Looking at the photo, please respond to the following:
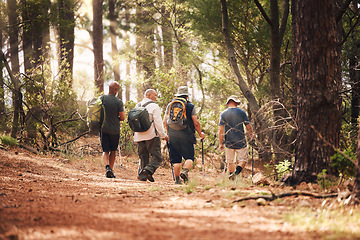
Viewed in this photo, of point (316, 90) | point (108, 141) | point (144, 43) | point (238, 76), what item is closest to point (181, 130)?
point (108, 141)

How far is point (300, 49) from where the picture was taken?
517 cm

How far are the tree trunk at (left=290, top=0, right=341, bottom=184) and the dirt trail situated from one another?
1096mm

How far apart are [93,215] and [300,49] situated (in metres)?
3.60

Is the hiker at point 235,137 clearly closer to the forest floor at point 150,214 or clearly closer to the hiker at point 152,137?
the hiker at point 152,137

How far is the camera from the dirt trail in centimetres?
290

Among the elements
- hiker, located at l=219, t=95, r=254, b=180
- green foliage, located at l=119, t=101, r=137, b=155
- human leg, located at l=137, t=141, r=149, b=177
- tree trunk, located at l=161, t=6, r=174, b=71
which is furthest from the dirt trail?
tree trunk, located at l=161, t=6, r=174, b=71

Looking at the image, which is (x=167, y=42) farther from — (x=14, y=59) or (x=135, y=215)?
(x=135, y=215)

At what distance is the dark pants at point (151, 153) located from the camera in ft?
25.8

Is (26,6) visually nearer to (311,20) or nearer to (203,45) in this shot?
(203,45)

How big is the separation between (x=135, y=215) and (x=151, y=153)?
4.29 metres

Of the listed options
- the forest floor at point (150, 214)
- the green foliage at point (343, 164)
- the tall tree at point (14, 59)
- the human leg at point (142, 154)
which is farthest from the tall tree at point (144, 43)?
the green foliage at point (343, 164)

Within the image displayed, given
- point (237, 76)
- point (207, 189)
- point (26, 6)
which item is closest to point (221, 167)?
point (237, 76)

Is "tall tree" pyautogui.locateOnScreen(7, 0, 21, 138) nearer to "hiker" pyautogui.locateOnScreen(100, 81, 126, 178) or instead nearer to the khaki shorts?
"hiker" pyautogui.locateOnScreen(100, 81, 126, 178)

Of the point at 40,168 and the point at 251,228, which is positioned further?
the point at 40,168
